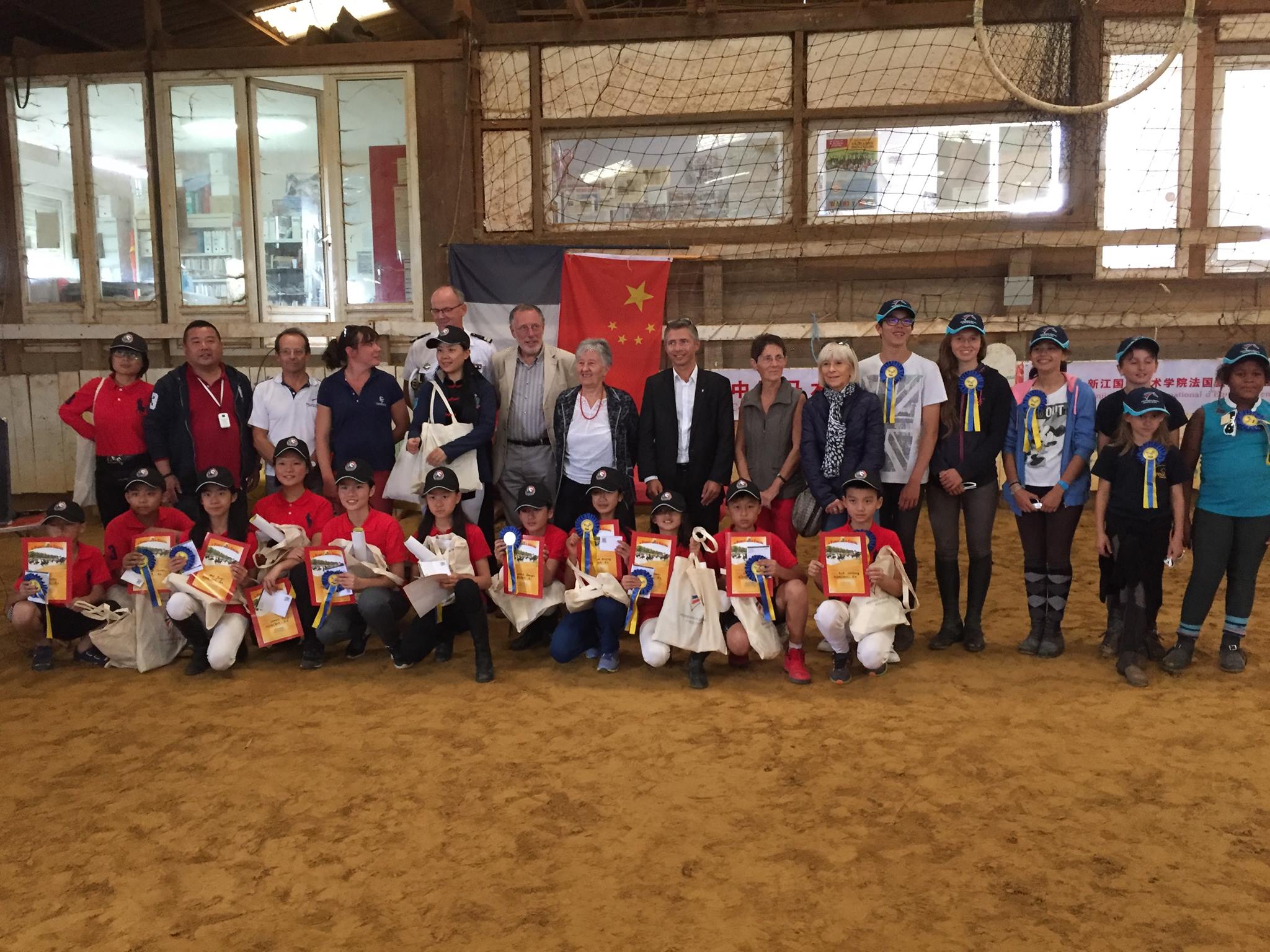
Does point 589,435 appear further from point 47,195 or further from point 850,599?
point 47,195

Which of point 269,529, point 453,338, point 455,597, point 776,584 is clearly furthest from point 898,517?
point 269,529

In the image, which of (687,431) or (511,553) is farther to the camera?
(687,431)

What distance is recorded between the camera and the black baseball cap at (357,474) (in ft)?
14.4

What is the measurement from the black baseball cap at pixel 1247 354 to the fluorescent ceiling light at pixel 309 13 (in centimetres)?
832

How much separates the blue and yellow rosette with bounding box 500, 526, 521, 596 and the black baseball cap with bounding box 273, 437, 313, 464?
41.0 inches

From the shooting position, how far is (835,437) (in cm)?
444

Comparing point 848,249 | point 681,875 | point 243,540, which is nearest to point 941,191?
point 848,249

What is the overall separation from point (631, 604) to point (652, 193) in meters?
4.85

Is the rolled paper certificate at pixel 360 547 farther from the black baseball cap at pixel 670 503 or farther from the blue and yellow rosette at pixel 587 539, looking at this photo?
the black baseball cap at pixel 670 503

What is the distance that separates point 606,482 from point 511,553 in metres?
0.55

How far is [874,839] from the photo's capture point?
283 centimetres

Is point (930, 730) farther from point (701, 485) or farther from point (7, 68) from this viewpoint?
point (7, 68)

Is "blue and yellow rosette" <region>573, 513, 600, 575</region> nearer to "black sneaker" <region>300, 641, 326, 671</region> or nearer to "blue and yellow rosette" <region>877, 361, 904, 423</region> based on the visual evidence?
"black sneaker" <region>300, 641, 326, 671</region>

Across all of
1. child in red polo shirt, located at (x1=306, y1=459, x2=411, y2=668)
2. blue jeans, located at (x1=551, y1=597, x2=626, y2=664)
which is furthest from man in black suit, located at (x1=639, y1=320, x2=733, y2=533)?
child in red polo shirt, located at (x1=306, y1=459, x2=411, y2=668)
